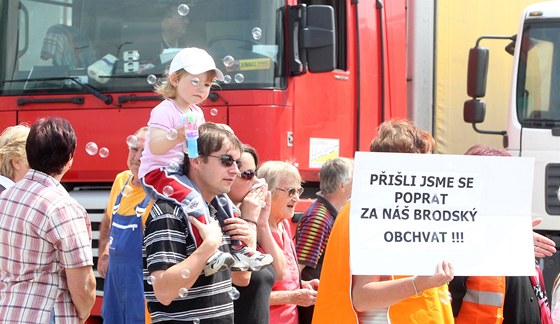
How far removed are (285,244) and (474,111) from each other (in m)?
3.85

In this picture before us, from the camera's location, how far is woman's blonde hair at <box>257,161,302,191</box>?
5.25 m

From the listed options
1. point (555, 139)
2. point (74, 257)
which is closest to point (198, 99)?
point (74, 257)

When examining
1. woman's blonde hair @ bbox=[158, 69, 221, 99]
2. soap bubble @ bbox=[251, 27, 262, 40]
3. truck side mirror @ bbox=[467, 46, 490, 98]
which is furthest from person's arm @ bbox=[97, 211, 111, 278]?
truck side mirror @ bbox=[467, 46, 490, 98]

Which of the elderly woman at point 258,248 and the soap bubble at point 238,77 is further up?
the soap bubble at point 238,77

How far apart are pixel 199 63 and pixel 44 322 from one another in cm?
130

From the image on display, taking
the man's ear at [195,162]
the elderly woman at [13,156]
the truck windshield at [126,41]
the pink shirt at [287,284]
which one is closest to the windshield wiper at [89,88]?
the truck windshield at [126,41]

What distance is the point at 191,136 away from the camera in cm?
397

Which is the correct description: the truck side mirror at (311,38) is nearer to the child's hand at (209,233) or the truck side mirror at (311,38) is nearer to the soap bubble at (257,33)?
the soap bubble at (257,33)

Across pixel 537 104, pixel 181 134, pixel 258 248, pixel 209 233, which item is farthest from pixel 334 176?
pixel 537 104

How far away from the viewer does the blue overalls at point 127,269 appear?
5.10m

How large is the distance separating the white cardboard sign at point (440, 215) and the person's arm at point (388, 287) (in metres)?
0.04

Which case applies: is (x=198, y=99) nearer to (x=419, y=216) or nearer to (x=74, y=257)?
(x=74, y=257)

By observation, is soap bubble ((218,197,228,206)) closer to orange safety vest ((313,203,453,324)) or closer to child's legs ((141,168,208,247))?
child's legs ((141,168,208,247))

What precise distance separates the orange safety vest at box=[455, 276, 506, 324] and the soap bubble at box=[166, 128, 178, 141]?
1466 mm
